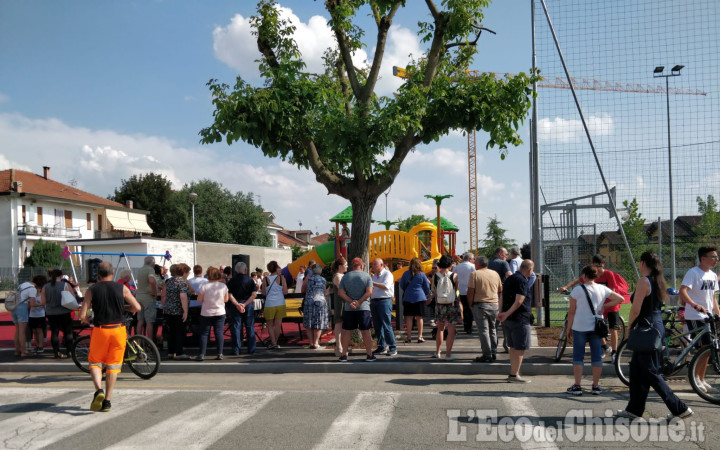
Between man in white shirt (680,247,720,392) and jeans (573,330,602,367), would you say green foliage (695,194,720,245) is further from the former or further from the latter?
jeans (573,330,602,367)

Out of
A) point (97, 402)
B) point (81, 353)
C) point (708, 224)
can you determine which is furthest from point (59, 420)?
point (708, 224)

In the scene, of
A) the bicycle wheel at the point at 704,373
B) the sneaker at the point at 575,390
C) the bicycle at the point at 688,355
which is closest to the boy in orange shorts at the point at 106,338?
the sneaker at the point at 575,390

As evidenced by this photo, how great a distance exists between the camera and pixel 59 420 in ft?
21.6

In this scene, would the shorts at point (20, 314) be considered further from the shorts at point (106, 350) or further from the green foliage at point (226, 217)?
the green foliage at point (226, 217)

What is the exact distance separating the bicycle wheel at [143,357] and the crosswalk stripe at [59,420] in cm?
98

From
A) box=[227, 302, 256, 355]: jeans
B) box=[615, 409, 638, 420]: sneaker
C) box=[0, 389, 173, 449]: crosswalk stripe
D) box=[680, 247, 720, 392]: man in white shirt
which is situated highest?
box=[680, 247, 720, 392]: man in white shirt

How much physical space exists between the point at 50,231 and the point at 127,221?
9.26 metres

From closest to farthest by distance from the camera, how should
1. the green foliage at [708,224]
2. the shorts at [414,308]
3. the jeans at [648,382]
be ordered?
the jeans at [648,382] → the shorts at [414,308] → the green foliage at [708,224]

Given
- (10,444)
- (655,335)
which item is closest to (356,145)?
(655,335)

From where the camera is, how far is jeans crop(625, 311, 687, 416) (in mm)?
5715

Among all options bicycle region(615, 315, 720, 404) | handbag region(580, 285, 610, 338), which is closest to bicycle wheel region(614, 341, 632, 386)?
bicycle region(615, 315, 720, 404)

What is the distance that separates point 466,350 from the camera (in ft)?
35.1

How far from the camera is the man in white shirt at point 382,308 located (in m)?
10.2

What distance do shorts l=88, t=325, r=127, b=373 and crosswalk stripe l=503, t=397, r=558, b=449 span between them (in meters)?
4.63
